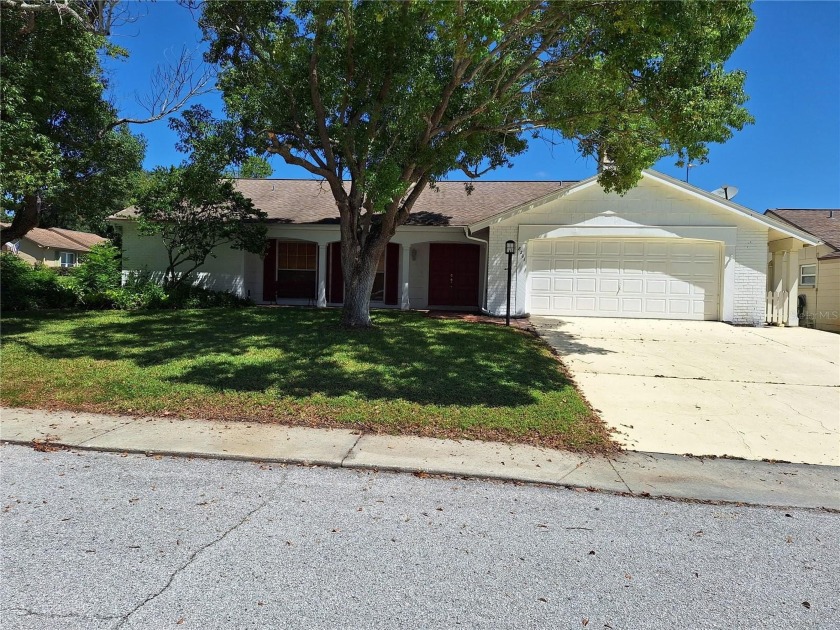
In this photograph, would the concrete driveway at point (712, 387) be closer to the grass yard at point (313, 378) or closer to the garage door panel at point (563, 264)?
the grass yard at point (313, 378)

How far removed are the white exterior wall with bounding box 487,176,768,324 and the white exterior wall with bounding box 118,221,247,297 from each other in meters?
8.72

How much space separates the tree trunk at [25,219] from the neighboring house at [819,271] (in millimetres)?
19986

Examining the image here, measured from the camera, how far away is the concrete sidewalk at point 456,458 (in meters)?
4.34

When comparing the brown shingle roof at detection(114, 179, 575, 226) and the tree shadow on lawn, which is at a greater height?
the brown shingle roof at detection(114, 179, 575, 226)

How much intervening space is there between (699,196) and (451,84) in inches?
362

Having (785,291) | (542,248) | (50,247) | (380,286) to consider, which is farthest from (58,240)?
(785,291)

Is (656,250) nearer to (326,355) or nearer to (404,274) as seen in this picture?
(404,274)

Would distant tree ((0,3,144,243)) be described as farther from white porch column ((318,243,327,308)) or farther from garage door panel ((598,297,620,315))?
garage door panel ((598,297,620,315))

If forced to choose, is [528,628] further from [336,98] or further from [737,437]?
[336,98]

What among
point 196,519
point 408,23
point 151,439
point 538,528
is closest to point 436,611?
point 538,528

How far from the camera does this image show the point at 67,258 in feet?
131

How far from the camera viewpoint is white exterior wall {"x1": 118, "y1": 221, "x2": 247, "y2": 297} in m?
16.8

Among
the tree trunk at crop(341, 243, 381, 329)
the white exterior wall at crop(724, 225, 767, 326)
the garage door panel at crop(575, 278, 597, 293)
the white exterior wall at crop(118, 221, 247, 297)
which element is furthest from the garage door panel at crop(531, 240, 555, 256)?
the white exterior wall at crop(118, 221, 247, 297)

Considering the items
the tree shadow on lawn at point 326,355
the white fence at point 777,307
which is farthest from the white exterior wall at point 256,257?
the white fence at point 777,307
